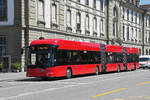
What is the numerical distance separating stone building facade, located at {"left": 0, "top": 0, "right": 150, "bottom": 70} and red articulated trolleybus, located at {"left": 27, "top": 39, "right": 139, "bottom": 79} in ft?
7.27

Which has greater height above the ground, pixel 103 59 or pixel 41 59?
pixel 41 59

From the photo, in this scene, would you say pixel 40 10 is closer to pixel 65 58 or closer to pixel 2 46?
pixel 2 46

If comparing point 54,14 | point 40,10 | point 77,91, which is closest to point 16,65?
point 40,10

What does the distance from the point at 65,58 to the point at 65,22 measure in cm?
1843

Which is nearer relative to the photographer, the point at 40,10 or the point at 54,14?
the point at 40,10

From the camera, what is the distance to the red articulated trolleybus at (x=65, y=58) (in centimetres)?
2144

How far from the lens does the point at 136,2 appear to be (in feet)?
232

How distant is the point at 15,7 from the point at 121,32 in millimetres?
30437

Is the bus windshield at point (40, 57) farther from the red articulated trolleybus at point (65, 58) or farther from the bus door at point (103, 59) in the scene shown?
the bus door at point (103, 59)

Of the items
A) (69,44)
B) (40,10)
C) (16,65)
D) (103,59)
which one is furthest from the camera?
(40,10)

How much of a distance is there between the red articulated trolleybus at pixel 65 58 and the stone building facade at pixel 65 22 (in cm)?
222

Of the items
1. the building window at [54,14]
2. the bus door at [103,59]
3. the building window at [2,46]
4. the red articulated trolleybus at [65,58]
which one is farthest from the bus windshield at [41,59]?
the building window at [54,14]

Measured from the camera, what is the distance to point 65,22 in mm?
40844

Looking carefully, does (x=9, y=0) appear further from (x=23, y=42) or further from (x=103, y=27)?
(x=103, y=27)
